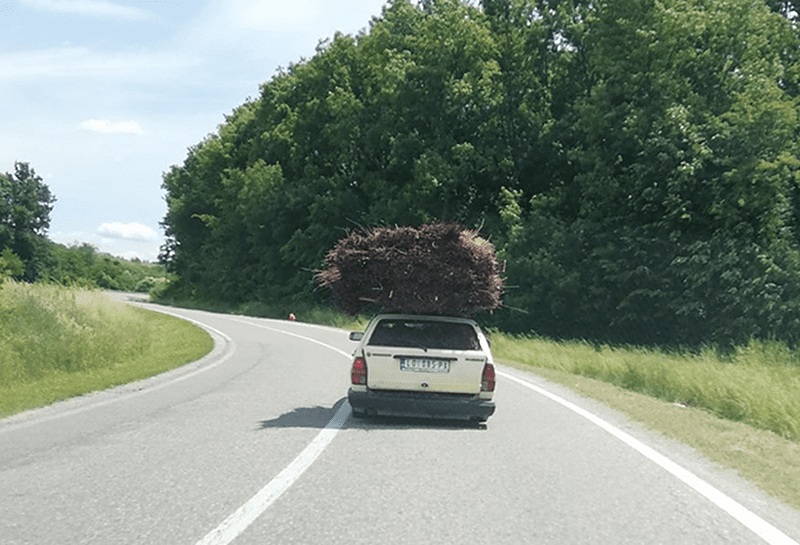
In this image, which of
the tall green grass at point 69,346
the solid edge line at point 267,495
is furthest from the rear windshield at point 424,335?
the tall green grass at point 69,346

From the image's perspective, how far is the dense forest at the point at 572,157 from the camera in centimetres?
3027

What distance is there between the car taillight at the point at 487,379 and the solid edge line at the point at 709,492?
1468mm

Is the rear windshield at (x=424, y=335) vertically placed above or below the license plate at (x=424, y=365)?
above

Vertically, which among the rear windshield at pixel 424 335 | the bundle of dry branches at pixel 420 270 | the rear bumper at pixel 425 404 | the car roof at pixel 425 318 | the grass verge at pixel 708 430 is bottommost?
the grass verge at pixel 708 430

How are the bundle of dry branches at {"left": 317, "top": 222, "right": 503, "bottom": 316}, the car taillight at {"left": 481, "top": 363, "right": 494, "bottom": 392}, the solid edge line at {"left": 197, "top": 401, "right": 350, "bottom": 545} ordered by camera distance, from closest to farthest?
the solid edge line at {"left": 197, "top": 401, "right": 350, "bottom": 545} → the car taillight at {"left": 481, "top": 363, "right": 494, "bottom": 392} → the bundle of dry branches at {"left": 317, "top": 222, "right": 503, "bottom": 316}

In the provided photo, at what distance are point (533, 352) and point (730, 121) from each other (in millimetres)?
15174

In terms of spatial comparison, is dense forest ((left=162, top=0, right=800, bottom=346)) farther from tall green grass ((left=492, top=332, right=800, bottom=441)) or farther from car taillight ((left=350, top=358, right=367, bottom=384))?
car taillight ((left=350, top=358, right=367, bottom=384))

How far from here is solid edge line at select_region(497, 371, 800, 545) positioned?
484cm

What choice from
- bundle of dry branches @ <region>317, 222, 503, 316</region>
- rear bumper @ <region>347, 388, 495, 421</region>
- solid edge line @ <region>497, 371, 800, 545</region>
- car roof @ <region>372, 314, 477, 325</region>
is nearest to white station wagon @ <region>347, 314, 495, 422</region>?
rear bumper @ <region>347, 388, 495, 421</region>

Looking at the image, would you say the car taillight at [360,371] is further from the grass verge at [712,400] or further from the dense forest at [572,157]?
the dense forest at [572,157]

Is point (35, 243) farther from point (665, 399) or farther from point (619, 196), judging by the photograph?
point (665, 399)

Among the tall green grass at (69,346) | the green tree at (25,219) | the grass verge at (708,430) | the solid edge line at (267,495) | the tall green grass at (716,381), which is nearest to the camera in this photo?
the solid edge line at (267,495)

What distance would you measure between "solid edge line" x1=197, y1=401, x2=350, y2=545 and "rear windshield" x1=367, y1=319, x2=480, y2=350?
4.53 feet

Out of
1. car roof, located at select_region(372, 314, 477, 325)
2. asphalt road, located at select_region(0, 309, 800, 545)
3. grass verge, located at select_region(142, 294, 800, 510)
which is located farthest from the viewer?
car roof, located at select_region(372, 314, 477, 325)
